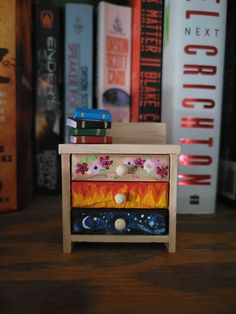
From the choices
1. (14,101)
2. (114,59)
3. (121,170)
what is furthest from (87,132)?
(114,59)

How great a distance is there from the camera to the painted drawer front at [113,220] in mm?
737

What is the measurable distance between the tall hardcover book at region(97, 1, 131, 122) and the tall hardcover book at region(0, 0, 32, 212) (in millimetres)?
263

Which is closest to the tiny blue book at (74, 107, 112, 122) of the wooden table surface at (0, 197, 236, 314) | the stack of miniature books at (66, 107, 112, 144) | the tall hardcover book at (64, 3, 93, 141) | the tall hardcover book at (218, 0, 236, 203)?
the stack of miniature books at (66, 107, 112, 144)

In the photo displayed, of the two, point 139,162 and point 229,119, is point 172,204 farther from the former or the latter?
point 229,119

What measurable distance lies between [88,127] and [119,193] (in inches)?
6.9

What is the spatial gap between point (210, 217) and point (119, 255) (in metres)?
0.43

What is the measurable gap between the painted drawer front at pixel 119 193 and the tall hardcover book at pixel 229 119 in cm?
49

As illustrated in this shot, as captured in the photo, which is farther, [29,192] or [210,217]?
[29,192]

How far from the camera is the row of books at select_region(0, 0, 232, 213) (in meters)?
0.99

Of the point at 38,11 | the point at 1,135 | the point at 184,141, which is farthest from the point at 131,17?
the point at 1,135

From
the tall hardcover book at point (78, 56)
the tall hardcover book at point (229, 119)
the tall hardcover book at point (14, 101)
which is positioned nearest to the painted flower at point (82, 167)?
the tall hardcover book at point (14, 101)

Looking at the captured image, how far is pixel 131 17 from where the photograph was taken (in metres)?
1.12

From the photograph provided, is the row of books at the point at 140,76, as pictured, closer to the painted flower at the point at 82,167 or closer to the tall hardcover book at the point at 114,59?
the tall hardcover book at the point at 114,59

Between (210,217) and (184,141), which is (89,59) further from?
(210,217)
